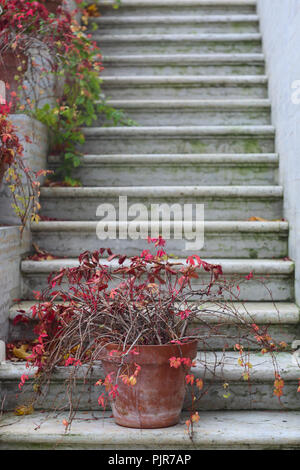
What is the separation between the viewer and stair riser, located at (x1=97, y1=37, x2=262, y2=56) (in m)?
3.92

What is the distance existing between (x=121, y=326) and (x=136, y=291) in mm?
142

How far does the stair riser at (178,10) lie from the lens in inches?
169

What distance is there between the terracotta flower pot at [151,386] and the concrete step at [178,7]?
10.7 ft

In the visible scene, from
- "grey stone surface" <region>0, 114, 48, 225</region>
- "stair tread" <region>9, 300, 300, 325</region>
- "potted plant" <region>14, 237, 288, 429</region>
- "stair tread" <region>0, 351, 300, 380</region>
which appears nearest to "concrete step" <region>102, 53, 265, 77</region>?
"grey stone surface" <region>0, 114, 48, 225</region>

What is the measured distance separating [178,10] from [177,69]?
0.83 m

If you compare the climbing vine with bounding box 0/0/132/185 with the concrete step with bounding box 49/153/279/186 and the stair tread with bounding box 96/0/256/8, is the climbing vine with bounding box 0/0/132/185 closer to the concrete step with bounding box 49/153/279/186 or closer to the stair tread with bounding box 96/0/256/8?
the concrete step with bounding box 49/153/279/186

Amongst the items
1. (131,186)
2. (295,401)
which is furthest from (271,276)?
(131,186)

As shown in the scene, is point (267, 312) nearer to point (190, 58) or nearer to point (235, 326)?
point (235, 326)

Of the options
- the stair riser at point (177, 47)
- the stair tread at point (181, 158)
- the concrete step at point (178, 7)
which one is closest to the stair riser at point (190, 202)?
the stair tread at point (181, 158)

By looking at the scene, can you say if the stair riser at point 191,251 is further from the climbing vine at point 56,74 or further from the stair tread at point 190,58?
the stair tread at point 190,58

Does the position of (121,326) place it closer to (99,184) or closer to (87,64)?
(99,184)

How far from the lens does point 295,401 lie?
2.04 m

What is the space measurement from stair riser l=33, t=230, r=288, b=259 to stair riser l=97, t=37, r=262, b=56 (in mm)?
1824
